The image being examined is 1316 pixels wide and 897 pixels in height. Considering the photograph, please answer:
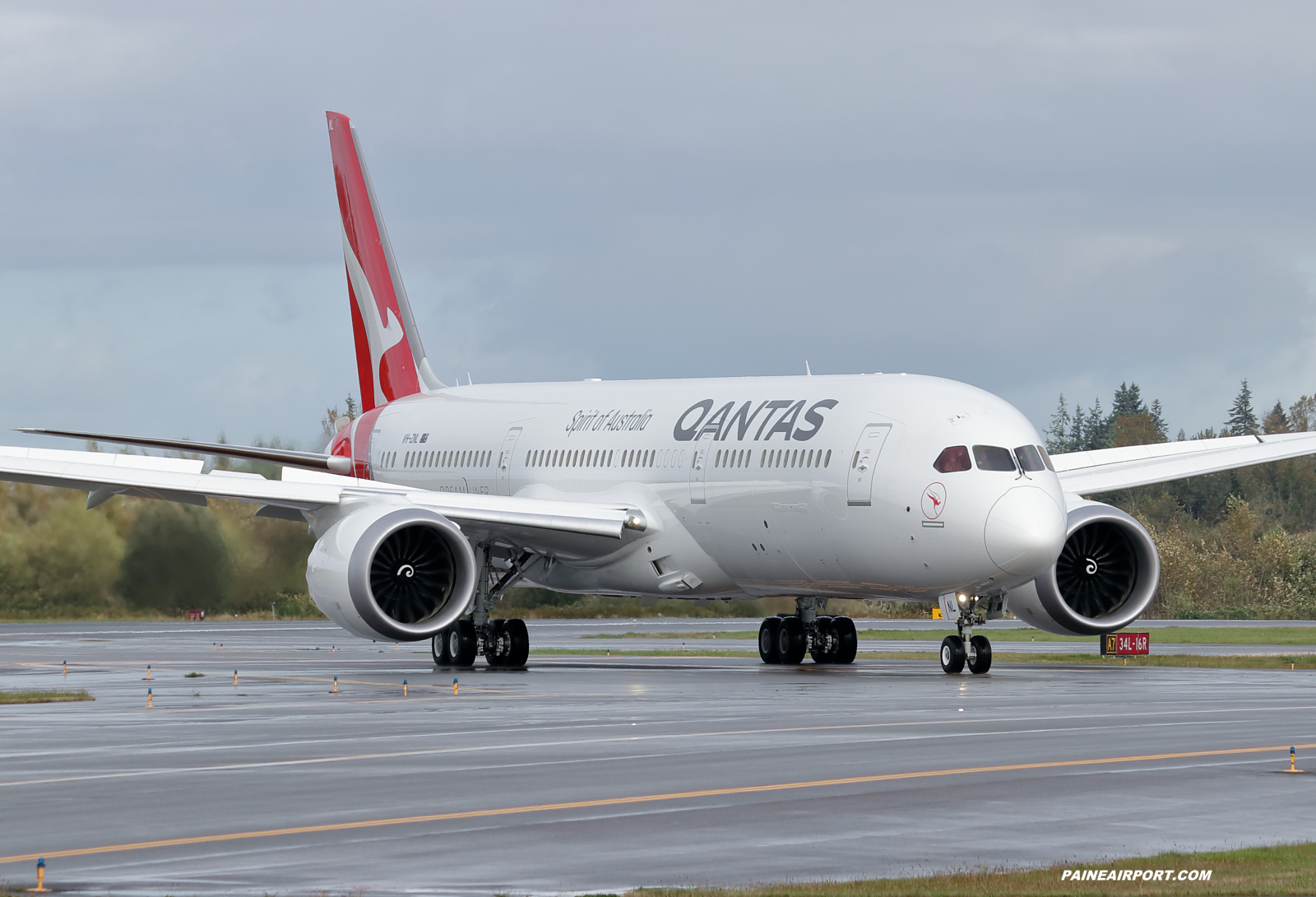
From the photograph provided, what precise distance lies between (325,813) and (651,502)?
21849 mm

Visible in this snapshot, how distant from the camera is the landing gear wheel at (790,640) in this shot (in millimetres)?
36938

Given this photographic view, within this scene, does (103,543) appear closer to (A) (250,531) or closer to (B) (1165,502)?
(A) (250,531)

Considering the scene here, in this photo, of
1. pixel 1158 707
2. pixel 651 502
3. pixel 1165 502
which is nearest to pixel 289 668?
pixel 651 502

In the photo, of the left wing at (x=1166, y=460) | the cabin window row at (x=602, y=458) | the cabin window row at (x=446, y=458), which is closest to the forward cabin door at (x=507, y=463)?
the cabin window row at (x=446, y=458)

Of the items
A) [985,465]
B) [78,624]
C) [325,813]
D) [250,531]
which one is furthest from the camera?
[78,624]

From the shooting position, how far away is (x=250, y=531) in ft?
189

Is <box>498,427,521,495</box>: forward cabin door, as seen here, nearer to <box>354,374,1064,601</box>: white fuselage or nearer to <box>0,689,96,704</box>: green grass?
<box>354,374,1064,601</box>: white fuselage

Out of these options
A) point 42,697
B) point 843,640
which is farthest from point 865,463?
point 42,697

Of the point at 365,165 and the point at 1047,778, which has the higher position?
the point at 365,165

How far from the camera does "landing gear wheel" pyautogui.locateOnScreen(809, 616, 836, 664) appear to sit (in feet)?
122

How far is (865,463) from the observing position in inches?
1254

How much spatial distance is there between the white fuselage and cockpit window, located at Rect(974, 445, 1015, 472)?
4.8 inches

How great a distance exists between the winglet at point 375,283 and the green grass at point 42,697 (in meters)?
18.9

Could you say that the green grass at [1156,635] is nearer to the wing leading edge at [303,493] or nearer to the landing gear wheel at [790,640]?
the landing gear wheel at [790,640]
